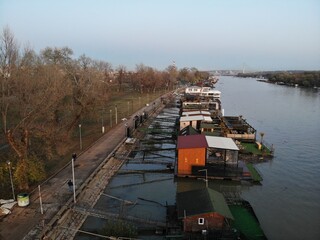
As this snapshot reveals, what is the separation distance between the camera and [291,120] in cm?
5691

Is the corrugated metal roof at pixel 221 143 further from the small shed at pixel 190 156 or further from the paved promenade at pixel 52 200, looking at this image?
the paved promenade at pixel 52 200

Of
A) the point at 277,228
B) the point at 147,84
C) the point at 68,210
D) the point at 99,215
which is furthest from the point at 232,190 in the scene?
the point at 147,84

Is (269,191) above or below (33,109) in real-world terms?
below

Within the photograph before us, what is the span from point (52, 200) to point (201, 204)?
31.5 ft

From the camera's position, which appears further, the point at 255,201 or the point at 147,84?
the point at 147,84

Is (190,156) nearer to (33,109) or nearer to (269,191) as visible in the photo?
(269,191)

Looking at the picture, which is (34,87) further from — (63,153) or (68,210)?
(68,210)

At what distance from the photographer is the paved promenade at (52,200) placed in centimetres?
1625

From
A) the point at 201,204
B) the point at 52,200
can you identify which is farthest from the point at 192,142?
the point at 52,200

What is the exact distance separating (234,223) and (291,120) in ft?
143

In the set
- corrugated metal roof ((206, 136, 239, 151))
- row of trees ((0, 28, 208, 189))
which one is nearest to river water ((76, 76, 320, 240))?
corrugated metal roof ((206, 136, 239, 151))

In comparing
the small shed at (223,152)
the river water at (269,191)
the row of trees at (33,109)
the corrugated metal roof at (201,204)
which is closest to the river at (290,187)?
the river water at (269,191)

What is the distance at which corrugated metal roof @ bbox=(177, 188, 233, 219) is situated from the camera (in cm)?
1666

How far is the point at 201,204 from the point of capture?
679 inches
